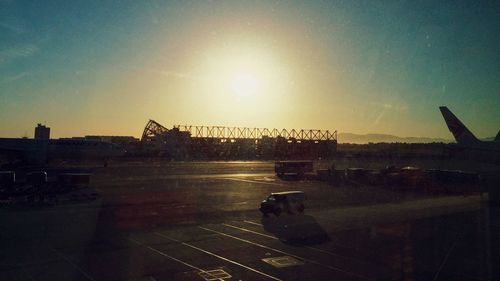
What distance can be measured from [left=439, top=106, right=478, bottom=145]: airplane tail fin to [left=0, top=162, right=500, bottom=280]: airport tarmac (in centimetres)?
3693

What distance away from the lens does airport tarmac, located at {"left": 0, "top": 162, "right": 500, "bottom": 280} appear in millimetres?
16359

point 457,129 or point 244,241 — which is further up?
point 457,129

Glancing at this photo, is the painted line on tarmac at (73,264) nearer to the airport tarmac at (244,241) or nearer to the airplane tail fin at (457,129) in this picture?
the airport tarmac at (244,241)

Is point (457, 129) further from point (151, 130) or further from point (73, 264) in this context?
point (151, 130)

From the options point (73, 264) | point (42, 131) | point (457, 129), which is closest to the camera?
point (73, 264)

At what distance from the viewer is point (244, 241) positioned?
22.0 metres

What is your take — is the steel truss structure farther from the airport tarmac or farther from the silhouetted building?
the airport tarmac

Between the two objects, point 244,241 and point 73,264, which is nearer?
point 73,264

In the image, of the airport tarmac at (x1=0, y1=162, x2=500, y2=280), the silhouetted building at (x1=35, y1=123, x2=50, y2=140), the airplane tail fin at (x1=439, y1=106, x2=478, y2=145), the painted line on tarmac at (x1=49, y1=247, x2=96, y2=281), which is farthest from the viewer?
the silhouetted building at (x1=35, y1=123, x2=50, y2=140)

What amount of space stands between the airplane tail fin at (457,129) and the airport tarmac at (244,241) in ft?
121

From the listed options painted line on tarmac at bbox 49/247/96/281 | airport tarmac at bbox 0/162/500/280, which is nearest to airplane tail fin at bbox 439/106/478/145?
airport tarmac at bbox 0/162/500/280

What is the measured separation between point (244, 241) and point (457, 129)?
64713mm

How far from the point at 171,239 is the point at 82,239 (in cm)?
506

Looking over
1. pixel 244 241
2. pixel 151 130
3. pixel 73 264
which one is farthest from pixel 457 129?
pixel 151 130
